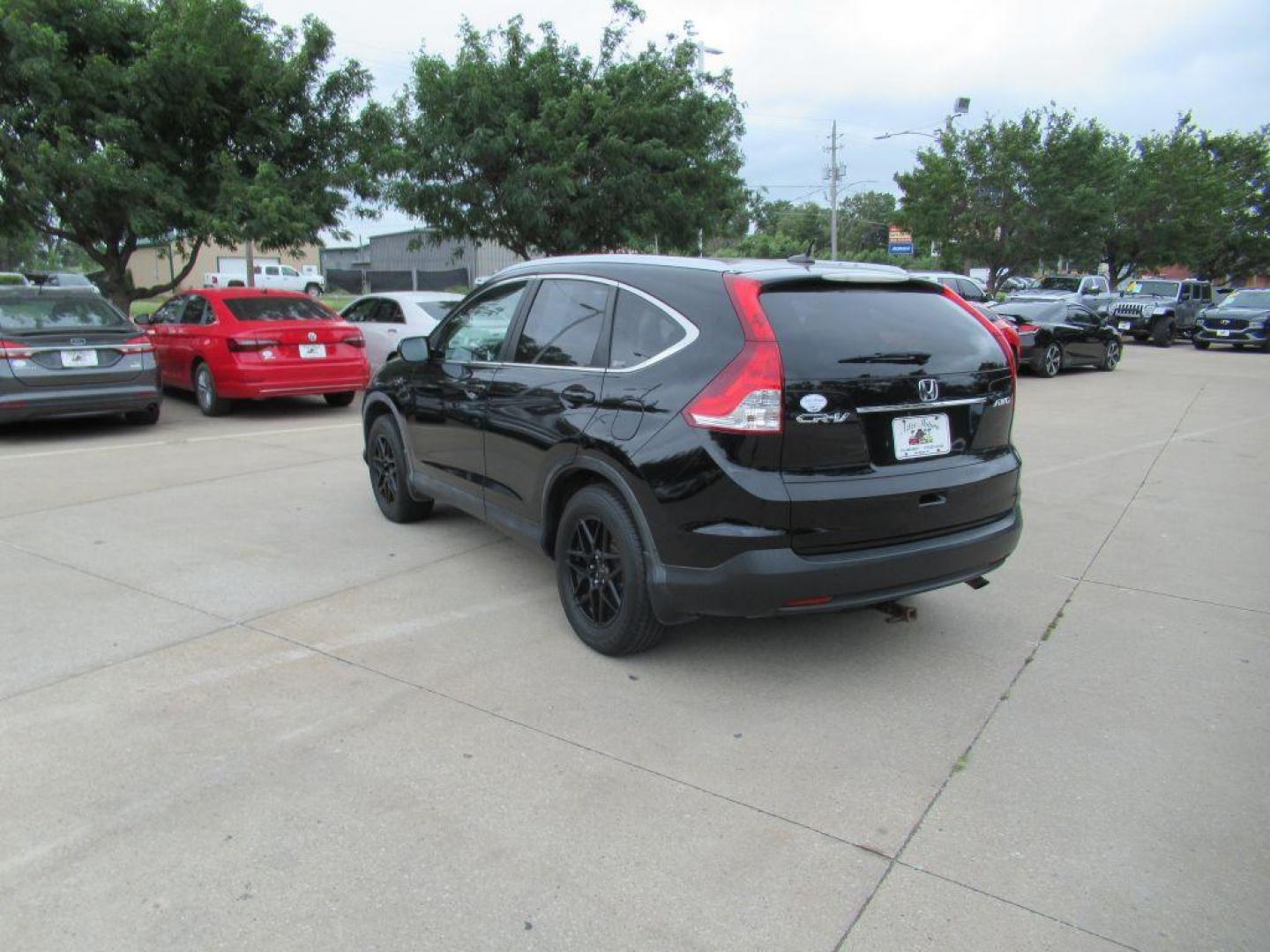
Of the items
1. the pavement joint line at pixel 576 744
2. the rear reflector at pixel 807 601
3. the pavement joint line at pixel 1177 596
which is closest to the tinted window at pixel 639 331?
the rear reflector at pixel 807 601

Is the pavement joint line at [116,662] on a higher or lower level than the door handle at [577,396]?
lower

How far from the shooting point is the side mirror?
5594mm

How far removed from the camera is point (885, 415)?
371cm

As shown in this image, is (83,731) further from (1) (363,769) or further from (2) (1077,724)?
(2) (1077,724)

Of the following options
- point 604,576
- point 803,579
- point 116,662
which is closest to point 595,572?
point 604,576

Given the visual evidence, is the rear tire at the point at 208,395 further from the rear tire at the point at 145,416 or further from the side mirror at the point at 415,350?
the side mirror at the point at 415,350

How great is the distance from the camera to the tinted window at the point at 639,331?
154 inches

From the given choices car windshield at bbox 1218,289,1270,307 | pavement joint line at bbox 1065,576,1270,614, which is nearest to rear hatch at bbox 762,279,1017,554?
pavement joint line at bbox 1065,576,1270,614

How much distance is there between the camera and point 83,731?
11.4ft

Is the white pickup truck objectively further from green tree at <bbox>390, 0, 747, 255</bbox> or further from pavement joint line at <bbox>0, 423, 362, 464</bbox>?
pavement joint line at <bbox>0, 423, 362, 464</bbox>

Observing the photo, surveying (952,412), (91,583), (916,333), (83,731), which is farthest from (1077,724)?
(91,583)

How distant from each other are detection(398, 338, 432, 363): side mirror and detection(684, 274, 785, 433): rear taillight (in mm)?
2493

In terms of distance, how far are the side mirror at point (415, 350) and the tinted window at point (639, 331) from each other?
5.92 ft

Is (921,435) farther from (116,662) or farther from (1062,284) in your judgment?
(1062,284)
